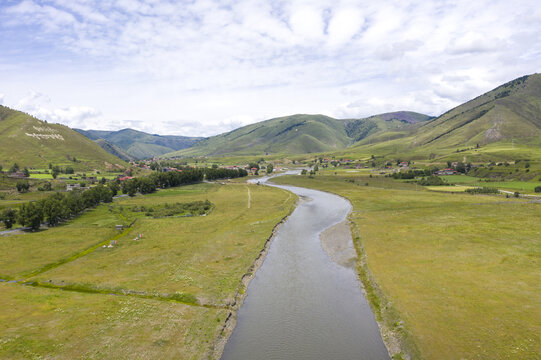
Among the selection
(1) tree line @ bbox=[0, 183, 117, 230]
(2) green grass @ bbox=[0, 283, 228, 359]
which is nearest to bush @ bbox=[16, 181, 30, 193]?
(1) tree line @ bbox=[0, 183, 117, 230]

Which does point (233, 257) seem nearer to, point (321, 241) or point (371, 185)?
point (321, 241)

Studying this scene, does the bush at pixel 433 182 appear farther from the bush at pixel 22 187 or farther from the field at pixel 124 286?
the bush at pixel 22 187

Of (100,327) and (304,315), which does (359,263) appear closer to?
(304,315)

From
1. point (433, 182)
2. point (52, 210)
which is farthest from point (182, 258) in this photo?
point (433, 182)

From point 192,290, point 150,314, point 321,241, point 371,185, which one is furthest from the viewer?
point 371,185

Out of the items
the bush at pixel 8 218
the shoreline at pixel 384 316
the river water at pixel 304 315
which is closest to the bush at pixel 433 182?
the shoreline at pixel 384 316

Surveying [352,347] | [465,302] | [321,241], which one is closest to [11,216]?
[321,241]
